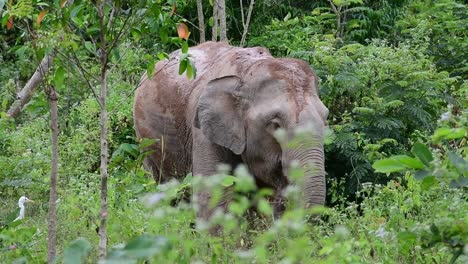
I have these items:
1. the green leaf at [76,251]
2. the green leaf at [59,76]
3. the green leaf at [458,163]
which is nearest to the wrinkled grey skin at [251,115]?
the green leaf at [59,76]

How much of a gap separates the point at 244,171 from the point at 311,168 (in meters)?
4.17

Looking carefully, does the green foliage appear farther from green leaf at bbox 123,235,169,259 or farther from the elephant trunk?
green leaf at bbox 123,235,169,259

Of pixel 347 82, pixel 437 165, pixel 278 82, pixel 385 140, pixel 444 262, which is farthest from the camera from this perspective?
pixel 347 82

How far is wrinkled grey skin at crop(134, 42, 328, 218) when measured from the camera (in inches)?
313

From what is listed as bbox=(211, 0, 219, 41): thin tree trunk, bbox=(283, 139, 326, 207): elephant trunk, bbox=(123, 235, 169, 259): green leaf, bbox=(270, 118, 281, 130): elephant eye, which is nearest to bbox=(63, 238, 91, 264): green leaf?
bbox=(123, 235, 169, 259): green leaf

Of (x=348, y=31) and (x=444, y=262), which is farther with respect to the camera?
(x=348, y=31)

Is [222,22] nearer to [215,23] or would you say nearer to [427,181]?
[215,23]

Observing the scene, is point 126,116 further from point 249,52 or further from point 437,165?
point 437,165

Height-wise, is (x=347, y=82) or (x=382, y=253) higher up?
(x=382, y=253)

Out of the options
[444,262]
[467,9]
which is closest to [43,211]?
[444,262]

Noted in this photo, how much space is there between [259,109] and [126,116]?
455cm

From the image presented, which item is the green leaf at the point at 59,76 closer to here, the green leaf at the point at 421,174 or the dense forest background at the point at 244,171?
the dense forest background at the point at 244,171

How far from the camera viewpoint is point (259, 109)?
326 inches

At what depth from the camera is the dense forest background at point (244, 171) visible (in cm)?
431
